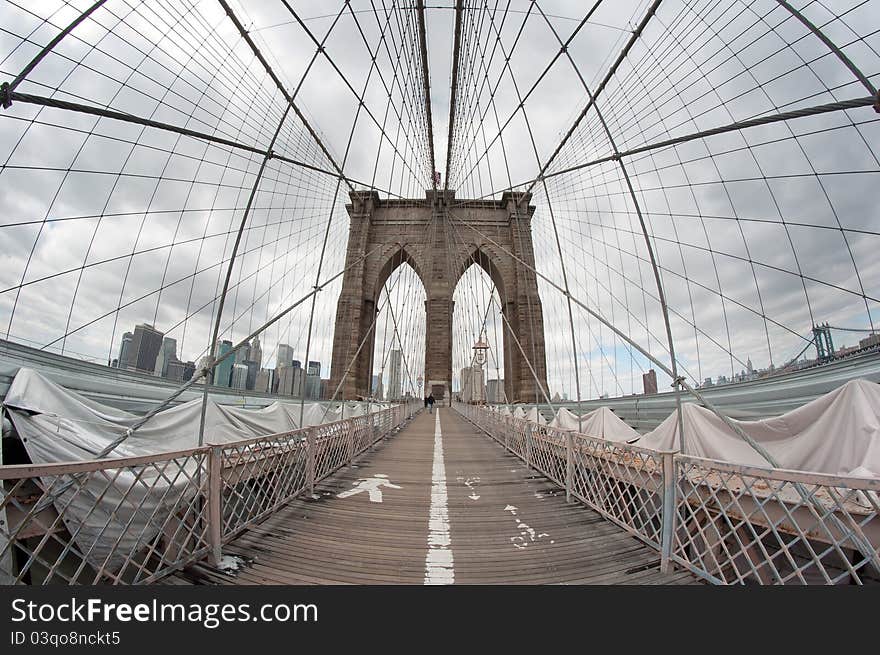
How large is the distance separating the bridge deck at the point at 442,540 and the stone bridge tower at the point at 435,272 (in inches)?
851

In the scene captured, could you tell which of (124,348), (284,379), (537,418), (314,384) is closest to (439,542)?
(537,418)

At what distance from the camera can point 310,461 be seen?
14.8ft

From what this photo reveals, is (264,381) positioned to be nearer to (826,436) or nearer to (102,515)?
(102,515)

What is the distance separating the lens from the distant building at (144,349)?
809 cm

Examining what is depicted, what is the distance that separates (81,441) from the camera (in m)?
3.71

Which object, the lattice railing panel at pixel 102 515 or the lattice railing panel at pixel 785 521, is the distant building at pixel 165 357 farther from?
the lattice railing panel at pixel 785 521

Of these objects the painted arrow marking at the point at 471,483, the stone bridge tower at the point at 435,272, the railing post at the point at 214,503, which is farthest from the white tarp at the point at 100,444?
the stone bridge tower at the point at 435,272

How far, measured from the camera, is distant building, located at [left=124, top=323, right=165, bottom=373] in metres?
8.09

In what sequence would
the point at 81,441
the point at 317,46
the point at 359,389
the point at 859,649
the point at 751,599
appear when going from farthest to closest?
the point at 359,389
the point at 317,46
the point at 81,441
the point at 751,599
the point at 859,649

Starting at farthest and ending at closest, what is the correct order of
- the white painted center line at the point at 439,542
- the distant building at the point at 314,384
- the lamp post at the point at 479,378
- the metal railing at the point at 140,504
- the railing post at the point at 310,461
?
the lamp post at the point at 479,378, the distant building at the point at 314,384, the railing post at the point at 310,461, the white painted center line at the point at 439,542, the metal railing at the point at 140,504

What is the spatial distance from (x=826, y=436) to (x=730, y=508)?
197 cm

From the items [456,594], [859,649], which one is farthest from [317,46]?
[859,649]

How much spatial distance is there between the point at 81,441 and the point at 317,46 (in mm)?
6656

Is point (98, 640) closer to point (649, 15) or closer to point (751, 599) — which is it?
point (751, 599)
